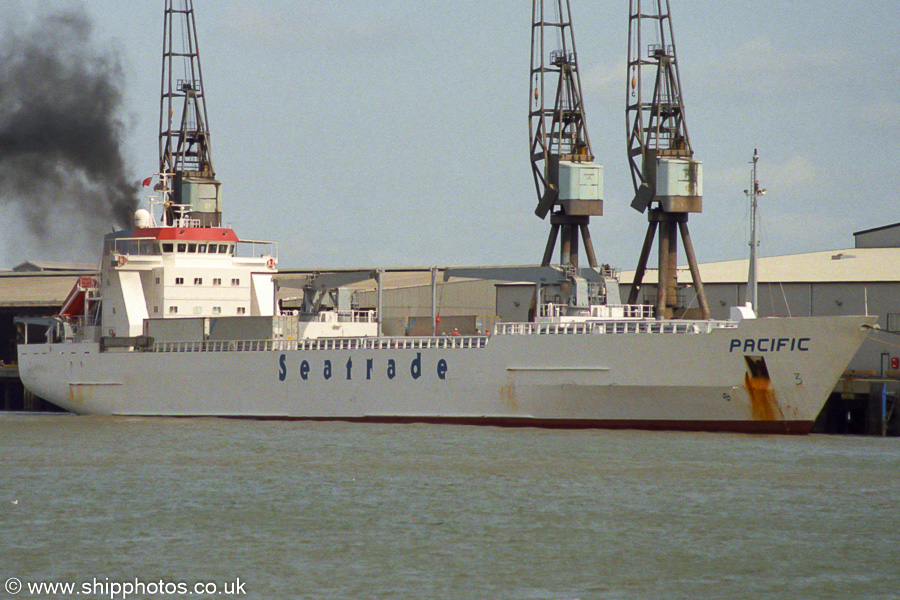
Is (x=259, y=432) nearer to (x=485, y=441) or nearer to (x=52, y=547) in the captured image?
(x=485, y=441)

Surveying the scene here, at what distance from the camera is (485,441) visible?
1271 inches

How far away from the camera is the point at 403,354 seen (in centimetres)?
3809

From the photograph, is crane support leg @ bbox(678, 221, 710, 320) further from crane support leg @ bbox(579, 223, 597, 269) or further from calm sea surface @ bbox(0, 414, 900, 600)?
calm sea surface @ bbox(0, 414, 900, 600)

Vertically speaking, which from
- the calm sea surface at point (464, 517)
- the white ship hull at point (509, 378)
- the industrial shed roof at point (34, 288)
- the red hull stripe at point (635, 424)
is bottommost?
the calm sea surface at point (464, 517)

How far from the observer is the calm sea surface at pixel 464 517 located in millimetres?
17594

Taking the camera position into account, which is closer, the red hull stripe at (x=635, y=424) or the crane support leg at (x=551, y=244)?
the red hull stripe at (x=635, y=424)

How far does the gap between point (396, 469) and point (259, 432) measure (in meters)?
9.95

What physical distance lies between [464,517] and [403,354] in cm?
1652
